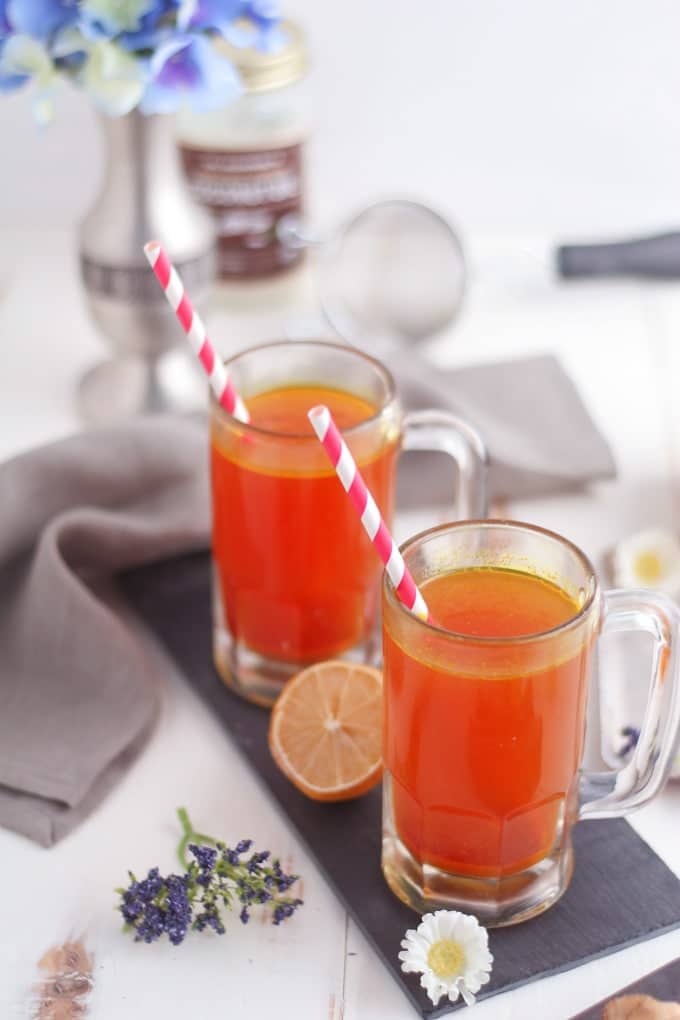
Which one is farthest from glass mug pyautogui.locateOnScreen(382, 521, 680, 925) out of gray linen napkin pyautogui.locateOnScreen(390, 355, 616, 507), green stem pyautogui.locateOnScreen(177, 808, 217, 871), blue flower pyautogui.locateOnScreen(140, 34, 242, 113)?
blue flower pyautogui.locateOnScreen(140, 34, 242, 113)

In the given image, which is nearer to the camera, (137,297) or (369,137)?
(137,297)

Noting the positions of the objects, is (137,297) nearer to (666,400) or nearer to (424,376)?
(424,376)

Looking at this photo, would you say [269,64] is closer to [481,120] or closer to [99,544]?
[481,120]

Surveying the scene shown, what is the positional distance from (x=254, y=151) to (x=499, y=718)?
992mm

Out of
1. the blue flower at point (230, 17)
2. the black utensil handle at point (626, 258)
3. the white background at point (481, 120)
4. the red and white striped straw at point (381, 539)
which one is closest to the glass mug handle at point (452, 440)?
the red and white striped straw at point (381, 539)

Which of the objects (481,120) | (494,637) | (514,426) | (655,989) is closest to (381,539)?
(494,637)

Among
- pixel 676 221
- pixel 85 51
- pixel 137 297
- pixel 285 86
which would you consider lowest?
pixel 676 221

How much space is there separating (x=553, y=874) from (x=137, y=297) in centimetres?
83

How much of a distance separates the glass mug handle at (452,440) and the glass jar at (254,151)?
0.67 metres

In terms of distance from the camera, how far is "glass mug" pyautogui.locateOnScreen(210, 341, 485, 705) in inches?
45.6

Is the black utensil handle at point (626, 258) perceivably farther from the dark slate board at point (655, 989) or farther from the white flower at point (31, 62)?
the dark slate board at point (655, 989)

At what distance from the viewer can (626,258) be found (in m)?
1.88

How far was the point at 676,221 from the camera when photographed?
2.08 m

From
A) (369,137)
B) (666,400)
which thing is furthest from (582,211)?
(666,400)
